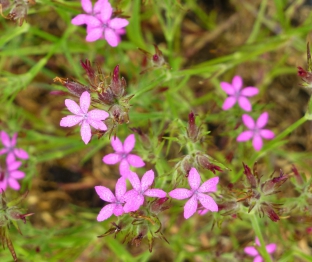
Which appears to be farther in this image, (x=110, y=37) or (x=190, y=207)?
(x=110, y=37)

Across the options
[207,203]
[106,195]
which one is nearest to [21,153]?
[106,195]

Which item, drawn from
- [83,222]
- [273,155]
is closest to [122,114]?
[83,222]

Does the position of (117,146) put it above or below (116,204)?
above

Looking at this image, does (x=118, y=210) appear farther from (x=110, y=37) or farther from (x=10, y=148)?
(x=10, y=148)

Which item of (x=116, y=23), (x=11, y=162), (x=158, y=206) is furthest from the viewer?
(x=11, y=162)

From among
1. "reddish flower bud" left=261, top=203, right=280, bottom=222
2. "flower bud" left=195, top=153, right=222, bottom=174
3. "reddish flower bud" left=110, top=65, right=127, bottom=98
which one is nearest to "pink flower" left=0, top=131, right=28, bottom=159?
"reddish flower bud" left=110, top=65, right=127, bottom=98
